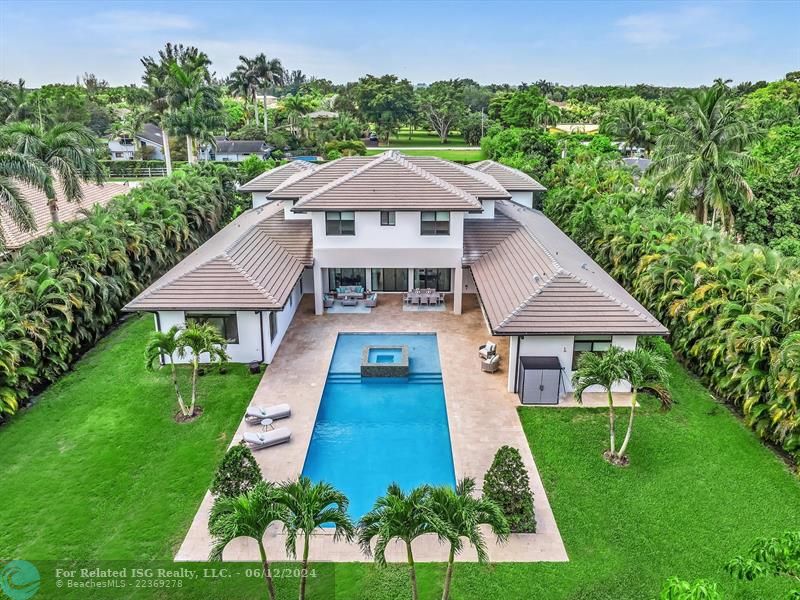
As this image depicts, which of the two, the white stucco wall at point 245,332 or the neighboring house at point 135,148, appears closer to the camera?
the white stucco wall at point 245,332

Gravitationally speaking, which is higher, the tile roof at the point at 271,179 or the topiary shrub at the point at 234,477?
the tile roof at the point at 271,179

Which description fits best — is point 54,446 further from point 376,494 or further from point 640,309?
point 640,309

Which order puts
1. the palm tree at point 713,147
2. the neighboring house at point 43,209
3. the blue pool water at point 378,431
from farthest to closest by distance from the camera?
the neighboring house at point 43,209, the palm tree at point 713,147, the blue pool water at point 378,431

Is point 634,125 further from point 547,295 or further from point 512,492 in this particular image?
point 512,492

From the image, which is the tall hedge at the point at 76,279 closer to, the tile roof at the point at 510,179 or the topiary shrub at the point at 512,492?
the topiary shrub at the point at 512,492

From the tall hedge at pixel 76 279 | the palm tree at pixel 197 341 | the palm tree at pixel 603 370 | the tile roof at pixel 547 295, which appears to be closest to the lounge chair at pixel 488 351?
the tile roof at pixel 547 295

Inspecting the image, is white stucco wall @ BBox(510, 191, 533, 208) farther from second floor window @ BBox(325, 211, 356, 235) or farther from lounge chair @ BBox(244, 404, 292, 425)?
lounge chair @ BBox(244, 404, 292, 425)

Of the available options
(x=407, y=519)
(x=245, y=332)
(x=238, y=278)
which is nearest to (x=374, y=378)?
(x=245, y=332)

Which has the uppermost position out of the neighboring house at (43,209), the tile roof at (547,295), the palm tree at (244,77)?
the palm tree at (244,77)
